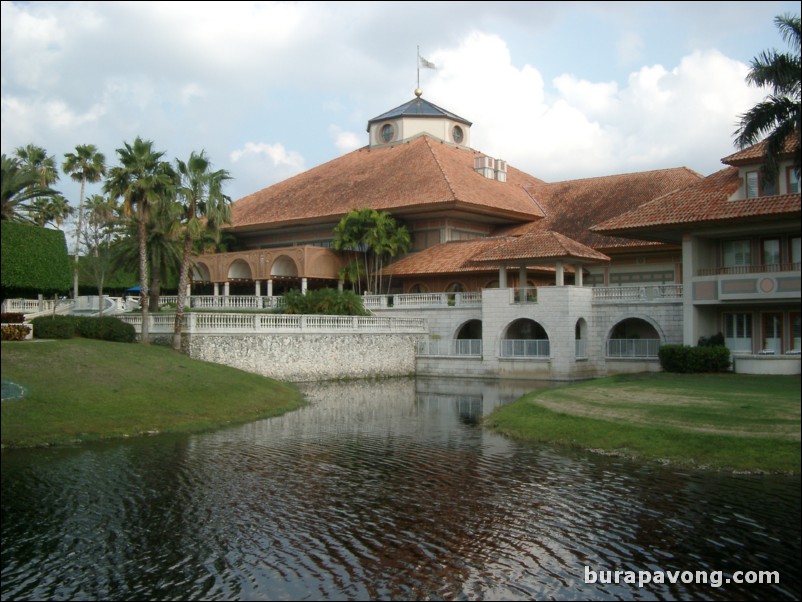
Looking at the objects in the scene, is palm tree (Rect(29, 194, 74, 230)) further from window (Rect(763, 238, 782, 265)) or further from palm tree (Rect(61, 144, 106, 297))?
window (Rect(763, 238, 782, 265))

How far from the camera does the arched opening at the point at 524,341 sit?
4428 cm

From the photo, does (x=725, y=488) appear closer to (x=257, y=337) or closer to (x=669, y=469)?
(x=669, y=469)

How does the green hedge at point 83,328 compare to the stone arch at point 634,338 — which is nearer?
the green hedge at point 83,328

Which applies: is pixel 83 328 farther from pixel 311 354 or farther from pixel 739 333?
pixel 739 333

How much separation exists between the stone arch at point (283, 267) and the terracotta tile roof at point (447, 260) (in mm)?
6807

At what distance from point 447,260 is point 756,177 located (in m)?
23.3

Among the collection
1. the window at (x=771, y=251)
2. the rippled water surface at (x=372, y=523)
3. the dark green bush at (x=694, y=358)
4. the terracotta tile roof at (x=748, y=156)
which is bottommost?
the rippled water surface at (x=372, y=523)

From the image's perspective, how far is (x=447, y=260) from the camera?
5372 cm

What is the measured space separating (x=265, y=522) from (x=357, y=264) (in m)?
42.4

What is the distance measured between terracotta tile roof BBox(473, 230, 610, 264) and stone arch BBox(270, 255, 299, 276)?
1617cm

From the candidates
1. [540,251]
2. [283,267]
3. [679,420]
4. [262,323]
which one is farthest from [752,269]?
[283,267]

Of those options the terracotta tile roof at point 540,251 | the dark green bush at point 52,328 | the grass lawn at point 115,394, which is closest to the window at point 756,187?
the terracotta tile roof at point 540,251

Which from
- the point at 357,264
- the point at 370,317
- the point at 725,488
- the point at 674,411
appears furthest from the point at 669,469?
the point at 357,264

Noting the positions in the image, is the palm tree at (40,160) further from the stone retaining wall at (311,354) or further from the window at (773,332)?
the window at (773,332)
